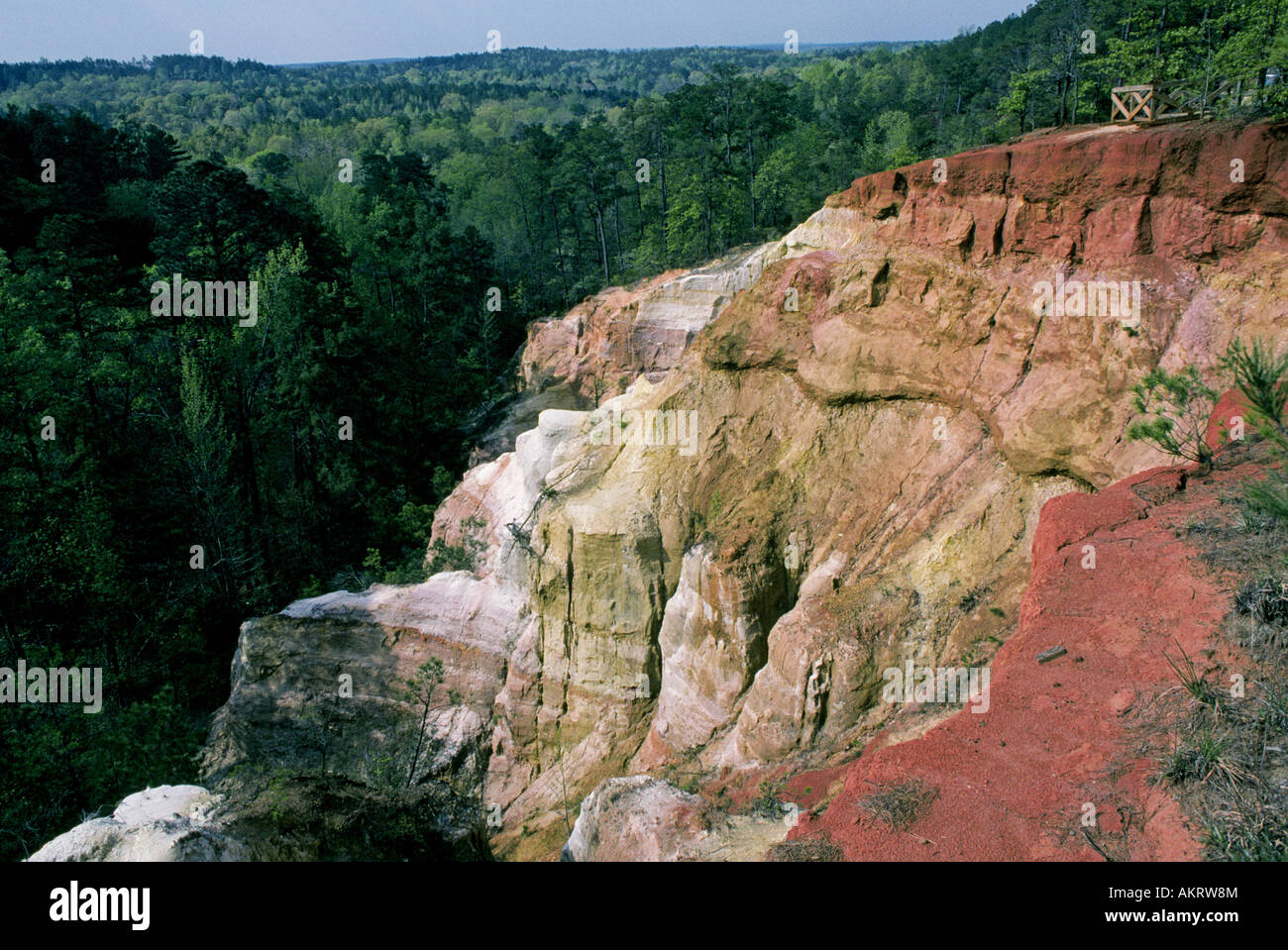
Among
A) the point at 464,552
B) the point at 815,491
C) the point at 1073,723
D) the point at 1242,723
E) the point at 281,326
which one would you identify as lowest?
the point at 464,552

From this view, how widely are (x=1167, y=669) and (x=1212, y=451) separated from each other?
15.5 ft

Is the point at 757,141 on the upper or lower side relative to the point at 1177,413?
upper

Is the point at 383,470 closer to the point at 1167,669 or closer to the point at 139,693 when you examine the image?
the point at 139,693

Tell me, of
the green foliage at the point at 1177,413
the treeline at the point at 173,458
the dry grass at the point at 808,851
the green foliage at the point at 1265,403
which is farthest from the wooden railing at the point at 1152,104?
the treeline at the point at 173,458

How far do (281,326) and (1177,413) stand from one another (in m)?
26.2

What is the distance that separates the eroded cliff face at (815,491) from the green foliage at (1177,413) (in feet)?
1.78

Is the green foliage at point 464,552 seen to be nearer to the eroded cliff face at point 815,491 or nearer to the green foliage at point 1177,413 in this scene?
the eroded cliff face at point 815,491

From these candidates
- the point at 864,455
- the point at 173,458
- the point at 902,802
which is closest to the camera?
the point at 902,802

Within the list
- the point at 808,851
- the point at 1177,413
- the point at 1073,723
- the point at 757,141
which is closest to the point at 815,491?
the point at 1177,413

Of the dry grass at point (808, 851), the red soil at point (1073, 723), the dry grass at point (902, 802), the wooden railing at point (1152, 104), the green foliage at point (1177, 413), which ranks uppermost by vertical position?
the wooden railing at point (1152, 104)

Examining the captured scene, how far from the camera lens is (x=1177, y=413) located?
1087 centimetres

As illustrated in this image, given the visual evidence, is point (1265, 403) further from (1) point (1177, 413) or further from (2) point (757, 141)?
(2) point (757, 141)

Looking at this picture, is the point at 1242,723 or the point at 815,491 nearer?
the point at 1242,723

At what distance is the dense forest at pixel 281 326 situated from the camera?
19.2 metres
